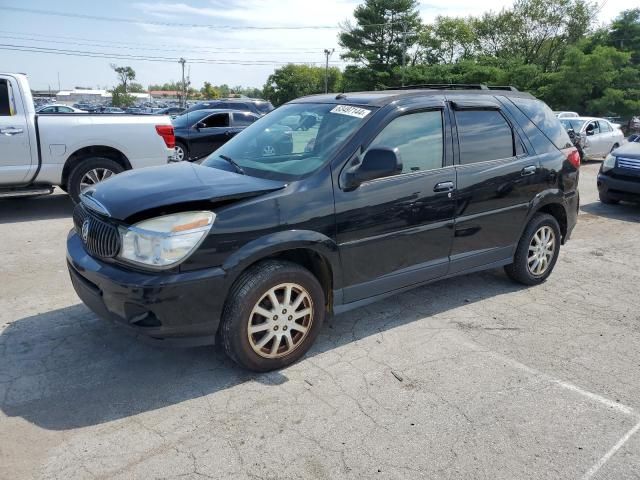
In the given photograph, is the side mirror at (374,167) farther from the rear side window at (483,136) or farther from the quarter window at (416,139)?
the rear side window at (483,136)

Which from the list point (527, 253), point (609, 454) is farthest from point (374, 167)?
point (527, 253)

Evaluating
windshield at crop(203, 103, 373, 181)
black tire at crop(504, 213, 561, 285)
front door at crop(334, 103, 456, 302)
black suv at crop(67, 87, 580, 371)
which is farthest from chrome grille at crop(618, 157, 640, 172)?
windshield at crop(203, 103, 373, 181)

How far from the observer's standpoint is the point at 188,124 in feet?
43.6

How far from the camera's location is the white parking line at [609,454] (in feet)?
8.64

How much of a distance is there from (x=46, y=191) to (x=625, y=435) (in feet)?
23.8

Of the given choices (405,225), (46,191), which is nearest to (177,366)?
(405,225)

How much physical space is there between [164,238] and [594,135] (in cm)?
1748

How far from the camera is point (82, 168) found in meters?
7.66

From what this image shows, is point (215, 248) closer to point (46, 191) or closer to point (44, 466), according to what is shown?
point (44, 466)

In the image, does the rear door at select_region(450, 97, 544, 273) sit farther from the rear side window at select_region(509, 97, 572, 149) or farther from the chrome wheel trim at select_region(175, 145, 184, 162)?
the chrome wheel trim at select_region(175, 145, 184, 162)

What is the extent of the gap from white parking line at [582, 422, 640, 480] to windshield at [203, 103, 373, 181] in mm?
2343

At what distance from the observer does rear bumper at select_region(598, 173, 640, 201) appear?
9.18m

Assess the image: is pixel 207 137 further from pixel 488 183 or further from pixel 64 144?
pixel 488 183

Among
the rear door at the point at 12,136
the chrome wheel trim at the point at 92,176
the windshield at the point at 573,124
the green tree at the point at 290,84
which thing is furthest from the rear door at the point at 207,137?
the green tree at the point at 290,84
